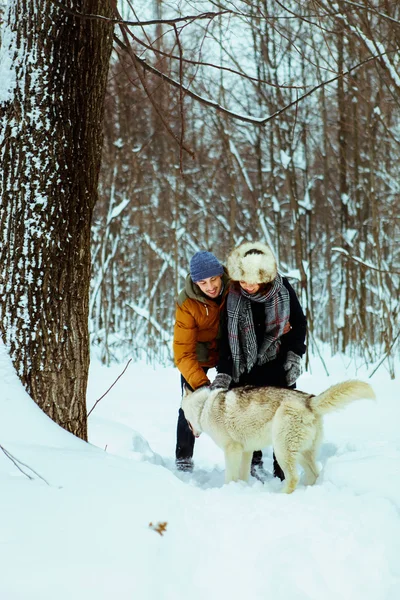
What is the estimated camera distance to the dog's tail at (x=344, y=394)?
135 inches

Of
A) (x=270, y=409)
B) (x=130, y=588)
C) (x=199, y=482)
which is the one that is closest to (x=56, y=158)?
(x=270, y=409)

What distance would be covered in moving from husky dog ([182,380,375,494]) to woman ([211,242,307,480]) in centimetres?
23

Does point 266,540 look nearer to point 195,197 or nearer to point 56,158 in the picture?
point 56,158

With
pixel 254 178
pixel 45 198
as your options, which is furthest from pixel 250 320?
pixel 254 178

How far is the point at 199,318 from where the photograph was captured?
4238mm

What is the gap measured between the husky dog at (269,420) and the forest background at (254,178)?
4.28m

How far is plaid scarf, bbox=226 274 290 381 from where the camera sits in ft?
13.0

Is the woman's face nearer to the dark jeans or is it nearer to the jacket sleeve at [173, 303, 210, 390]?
the jacket sleeve at [173, 303, 210, 390]

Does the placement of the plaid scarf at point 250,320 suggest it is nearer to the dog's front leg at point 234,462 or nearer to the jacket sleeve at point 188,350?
the jacket sleeve at point 188,350

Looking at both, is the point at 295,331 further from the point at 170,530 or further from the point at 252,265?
the point at 170,530

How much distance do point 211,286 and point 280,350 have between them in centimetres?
83

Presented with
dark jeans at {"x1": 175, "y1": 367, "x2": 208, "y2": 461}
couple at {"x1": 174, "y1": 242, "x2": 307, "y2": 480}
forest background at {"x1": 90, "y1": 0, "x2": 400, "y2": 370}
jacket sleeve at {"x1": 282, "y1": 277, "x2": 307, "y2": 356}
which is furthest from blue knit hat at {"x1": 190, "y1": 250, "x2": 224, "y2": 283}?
forest background at {"x1": 90, "y1": 0, "x2": 400, "y2": 370}

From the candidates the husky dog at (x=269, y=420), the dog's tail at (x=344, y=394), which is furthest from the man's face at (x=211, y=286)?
the dog's tail at (x=344, y=394)

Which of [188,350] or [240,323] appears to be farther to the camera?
[188,350]
